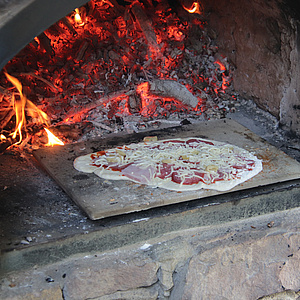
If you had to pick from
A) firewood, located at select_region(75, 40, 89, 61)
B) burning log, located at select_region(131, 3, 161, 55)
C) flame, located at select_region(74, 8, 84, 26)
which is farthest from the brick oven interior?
burning log, located at select_region(131, 3, 161, 55)

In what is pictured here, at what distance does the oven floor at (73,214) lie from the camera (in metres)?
1.98

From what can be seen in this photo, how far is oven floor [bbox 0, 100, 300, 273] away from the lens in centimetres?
198

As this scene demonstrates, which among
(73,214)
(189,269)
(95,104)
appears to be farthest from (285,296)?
(95,104)

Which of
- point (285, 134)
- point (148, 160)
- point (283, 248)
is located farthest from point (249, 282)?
point (285, 134)

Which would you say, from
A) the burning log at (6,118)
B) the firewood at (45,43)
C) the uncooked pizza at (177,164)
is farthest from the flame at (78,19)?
the uncooked pizza at (177,164)

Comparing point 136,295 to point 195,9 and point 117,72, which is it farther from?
point 195,9

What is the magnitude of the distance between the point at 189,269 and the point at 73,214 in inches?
24.8

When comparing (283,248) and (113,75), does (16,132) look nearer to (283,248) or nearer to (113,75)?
(113,75)

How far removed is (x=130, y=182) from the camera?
2.33 metres

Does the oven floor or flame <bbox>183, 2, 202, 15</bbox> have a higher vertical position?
flame <bbox>183, 2, 202, 15</bbox>

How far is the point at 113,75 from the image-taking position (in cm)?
337

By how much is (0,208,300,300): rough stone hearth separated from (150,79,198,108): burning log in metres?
1.39

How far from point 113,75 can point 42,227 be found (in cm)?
164

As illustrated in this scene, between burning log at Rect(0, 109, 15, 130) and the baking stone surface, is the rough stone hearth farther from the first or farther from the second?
burning log at Rect(0, 109, 15, 130)
